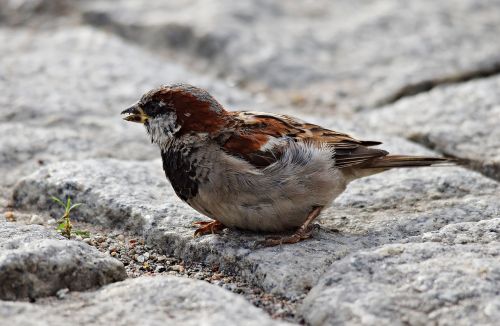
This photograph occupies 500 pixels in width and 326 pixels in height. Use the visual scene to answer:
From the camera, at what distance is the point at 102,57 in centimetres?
531

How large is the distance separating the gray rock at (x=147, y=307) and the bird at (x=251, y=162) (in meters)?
0.72

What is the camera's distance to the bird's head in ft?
11.8

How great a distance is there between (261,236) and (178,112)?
0.69 metres

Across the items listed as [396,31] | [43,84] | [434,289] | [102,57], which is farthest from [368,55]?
[434,289]

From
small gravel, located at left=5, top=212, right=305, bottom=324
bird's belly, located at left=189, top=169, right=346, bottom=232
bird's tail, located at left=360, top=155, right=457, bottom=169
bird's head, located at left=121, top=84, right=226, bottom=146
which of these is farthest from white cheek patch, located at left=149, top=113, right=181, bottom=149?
bird's tail, located at left=360, top=155, right=457, bottom=169

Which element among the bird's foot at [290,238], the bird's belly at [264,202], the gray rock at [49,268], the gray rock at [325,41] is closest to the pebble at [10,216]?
the gray rock at [49,268]

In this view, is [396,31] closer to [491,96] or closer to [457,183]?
[491,96]

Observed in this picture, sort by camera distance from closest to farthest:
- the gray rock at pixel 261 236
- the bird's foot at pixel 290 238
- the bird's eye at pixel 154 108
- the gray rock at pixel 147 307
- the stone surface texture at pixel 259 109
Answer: the gray rock at pixel 147 307 → the stone surface texture at pixel 259 109 → the gray rock at pixel 261 236 → the bird's foot at pixel 290 238 → the bird's eye at pixel 154 108

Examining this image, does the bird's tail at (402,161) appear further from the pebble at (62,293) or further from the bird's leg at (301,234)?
the pebble at (62,293)

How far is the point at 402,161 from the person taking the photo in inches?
148

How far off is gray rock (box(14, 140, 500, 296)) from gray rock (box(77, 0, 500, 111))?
1055 millimetres

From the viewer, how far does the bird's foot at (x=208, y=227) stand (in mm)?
3354

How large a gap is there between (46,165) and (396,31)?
282cm

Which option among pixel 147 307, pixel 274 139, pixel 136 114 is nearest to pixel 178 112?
pixel 136 114
